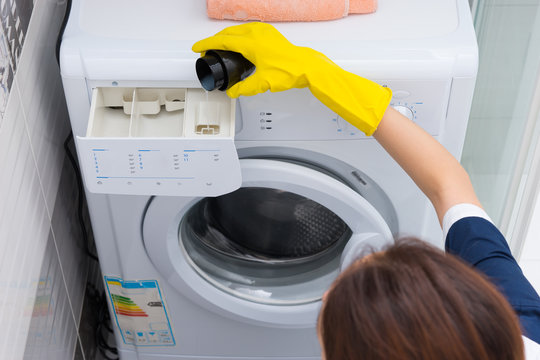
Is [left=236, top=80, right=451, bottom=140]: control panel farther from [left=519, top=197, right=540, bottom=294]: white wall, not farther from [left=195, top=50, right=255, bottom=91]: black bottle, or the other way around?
[left=519, top=197, right=540, bottom=294]: white wall

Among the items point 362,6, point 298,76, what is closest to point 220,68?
point 298,76

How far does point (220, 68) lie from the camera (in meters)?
0.98

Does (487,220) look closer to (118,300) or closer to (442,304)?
(442,304)

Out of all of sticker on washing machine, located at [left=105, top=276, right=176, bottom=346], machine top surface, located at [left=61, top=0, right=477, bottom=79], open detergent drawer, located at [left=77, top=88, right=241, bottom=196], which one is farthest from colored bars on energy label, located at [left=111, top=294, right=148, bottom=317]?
machine top surface, located at [left=61, top=0, right=477, bottom=79]

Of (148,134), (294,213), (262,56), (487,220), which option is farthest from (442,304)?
(294,213)

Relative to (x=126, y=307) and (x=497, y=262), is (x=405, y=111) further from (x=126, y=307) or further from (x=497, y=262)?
(x=126, y=307)

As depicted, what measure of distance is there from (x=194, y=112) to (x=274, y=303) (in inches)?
19.5

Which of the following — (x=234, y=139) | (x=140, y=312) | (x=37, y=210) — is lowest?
(x=140, y=312)

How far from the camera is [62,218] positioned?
53.9 inches

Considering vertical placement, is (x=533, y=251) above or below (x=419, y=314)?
below

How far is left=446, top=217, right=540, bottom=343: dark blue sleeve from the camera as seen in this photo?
32.2 inches

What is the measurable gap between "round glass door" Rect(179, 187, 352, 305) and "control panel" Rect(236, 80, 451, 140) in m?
0.24

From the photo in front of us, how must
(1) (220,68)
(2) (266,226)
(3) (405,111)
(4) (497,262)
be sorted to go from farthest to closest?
(2) (266,226) → (3) (405,111) → (1) (220,68) → (4) (497,262)

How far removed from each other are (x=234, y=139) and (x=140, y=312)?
520 mm
